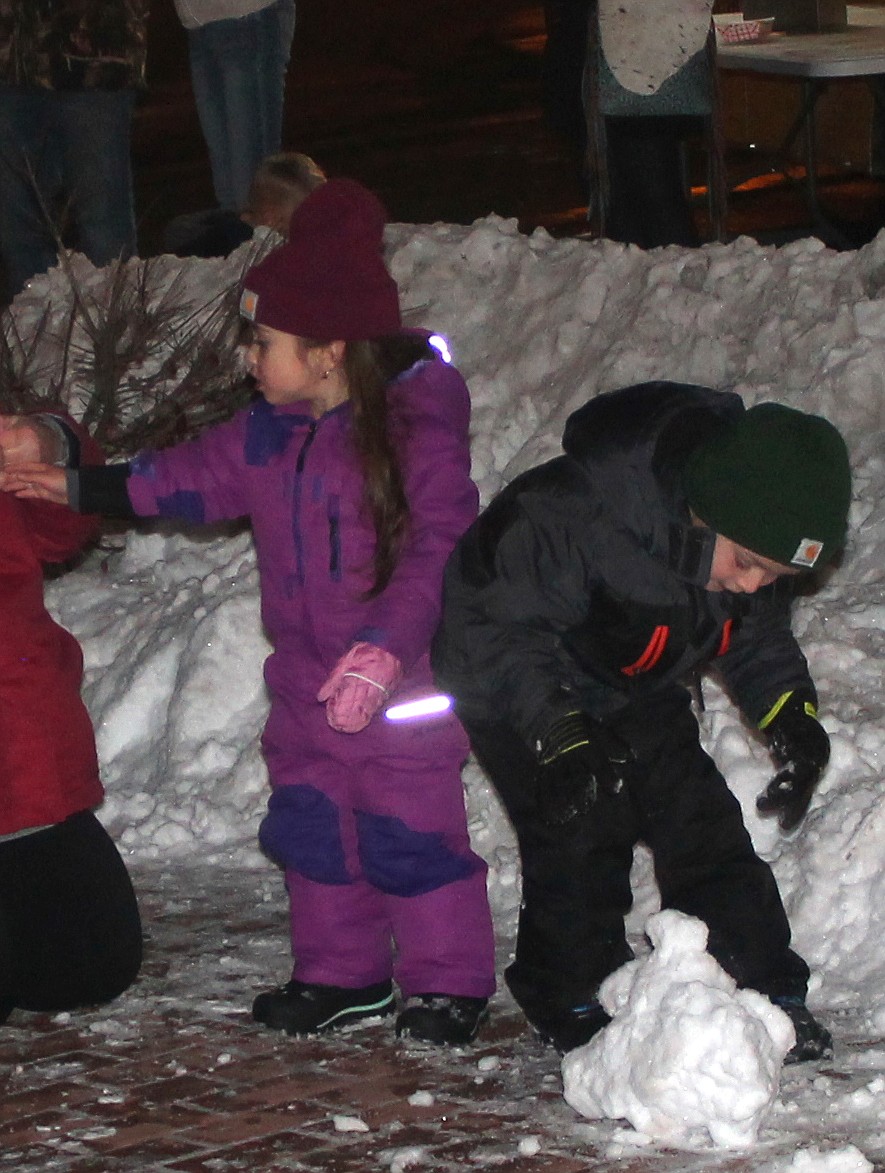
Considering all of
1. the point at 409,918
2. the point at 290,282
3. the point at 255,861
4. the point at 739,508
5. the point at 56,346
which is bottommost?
the point at 255,861

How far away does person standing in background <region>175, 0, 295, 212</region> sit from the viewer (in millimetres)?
7578

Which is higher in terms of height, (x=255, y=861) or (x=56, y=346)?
(x=56, y=346)

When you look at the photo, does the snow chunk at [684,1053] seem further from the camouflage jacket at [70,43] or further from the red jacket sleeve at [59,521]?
the camouflage jacket at [70,43]

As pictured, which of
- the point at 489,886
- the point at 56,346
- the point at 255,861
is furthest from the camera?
the point at 56,346

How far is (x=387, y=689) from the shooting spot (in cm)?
367

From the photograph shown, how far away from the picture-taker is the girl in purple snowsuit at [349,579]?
3.82 metres

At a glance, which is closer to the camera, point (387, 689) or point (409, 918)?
point (387, 689)

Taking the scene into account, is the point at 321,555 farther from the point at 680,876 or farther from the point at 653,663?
the point at 680,876

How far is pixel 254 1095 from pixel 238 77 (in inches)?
Result: 194

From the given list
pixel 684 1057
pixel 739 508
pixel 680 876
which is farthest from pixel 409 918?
pixel 739 508

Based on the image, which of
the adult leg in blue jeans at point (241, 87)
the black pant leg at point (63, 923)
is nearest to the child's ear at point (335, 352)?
the black pant leg at point (63, 923)

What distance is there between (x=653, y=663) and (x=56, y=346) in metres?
3.89

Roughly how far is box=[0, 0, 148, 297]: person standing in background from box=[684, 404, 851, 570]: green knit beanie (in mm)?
4314

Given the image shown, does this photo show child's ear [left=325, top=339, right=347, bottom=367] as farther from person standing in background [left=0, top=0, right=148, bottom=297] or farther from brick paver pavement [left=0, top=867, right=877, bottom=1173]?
person standing in background [left=0, top=0, right=148, bottom=297]
